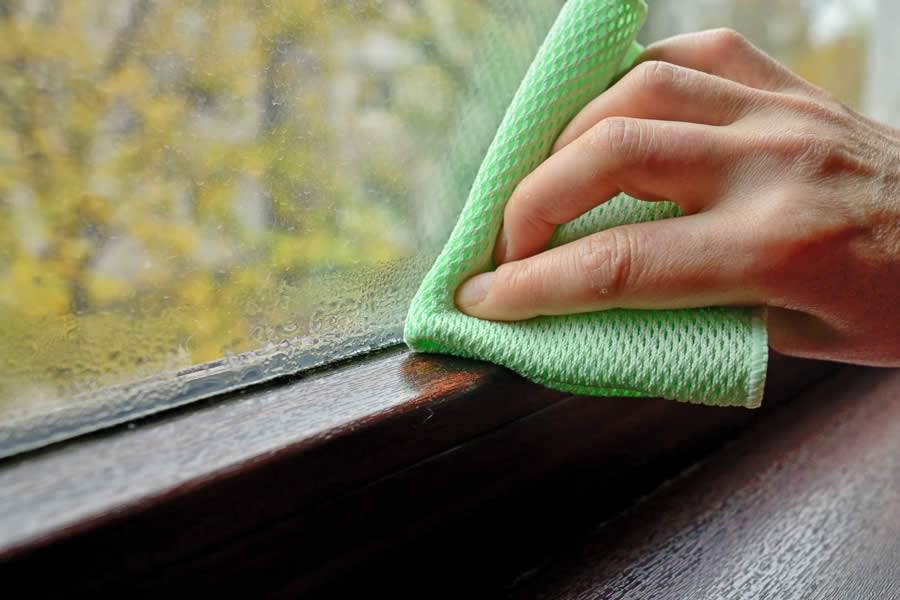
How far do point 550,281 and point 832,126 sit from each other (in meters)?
0.19

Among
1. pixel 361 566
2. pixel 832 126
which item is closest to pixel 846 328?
pixel 832 126

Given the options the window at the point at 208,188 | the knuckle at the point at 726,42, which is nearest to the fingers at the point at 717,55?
the knuckle at the point at 726,42

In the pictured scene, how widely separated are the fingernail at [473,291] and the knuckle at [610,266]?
0.05 m

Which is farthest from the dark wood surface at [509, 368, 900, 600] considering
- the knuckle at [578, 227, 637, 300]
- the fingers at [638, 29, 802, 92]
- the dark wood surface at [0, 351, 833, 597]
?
the fingers at [638, 29, 802, 92]

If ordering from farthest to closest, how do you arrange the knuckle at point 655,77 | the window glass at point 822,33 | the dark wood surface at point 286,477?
the window glass at point 822,33, the knuckle at point 655,77, the dark wood surface at point 286,477

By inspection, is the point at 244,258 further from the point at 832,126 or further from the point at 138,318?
the point at 832,126

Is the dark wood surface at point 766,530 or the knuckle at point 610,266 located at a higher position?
the knuckle at point 610,266

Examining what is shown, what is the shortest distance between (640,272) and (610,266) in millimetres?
14

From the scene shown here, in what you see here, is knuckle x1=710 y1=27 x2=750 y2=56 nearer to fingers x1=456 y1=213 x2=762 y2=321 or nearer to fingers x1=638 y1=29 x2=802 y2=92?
fingers x1=638 y1=29 x2=802 y2=92

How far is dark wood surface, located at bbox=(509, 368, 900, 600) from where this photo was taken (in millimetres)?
330

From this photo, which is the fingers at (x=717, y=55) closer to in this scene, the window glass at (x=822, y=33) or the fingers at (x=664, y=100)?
the fingers at (x=664, y=100)

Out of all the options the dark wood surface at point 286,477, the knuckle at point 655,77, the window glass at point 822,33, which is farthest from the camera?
the window glass at point 822,33

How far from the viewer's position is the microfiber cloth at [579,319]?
0.94 ft

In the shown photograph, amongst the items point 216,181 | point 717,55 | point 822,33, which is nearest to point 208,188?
point 216,181
